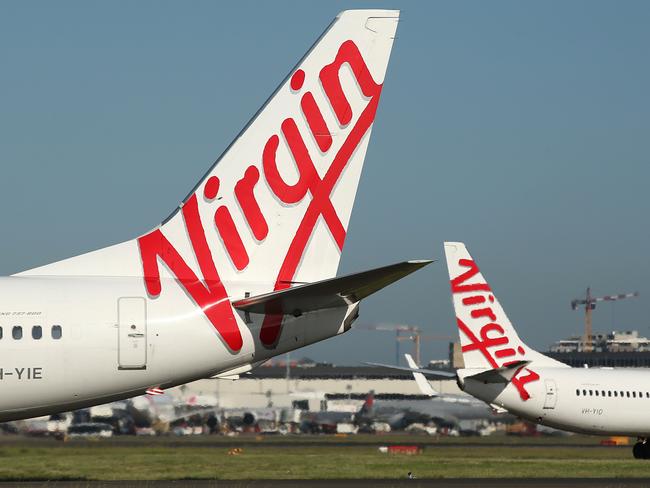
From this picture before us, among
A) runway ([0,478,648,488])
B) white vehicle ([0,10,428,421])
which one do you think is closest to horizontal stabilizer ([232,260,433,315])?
white vehicle ([0,10,428,421])

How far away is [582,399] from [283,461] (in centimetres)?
1305

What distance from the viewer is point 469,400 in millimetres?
65875

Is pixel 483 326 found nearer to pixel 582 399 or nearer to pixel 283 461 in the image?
pixel 582 399

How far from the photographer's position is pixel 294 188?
20.4m

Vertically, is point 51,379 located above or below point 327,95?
below

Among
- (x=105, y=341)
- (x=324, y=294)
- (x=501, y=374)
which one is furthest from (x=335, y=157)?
(x=501, y=374)

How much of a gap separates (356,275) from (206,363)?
11.1 ft

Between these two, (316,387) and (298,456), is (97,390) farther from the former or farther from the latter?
(316,387)

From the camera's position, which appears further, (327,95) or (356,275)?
(327,95)

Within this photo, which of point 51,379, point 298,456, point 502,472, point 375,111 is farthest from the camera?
point 298,456

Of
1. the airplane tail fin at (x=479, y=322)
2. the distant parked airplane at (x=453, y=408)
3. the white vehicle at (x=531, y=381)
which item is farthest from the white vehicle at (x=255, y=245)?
the distant parked airplane at (x=453, y=408)

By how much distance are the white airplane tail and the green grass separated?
1319 centimetres

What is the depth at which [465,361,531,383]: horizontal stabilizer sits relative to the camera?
45844 mm

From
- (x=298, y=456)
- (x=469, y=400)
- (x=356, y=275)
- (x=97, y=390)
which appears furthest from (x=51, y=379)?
(x=469, y=400)
